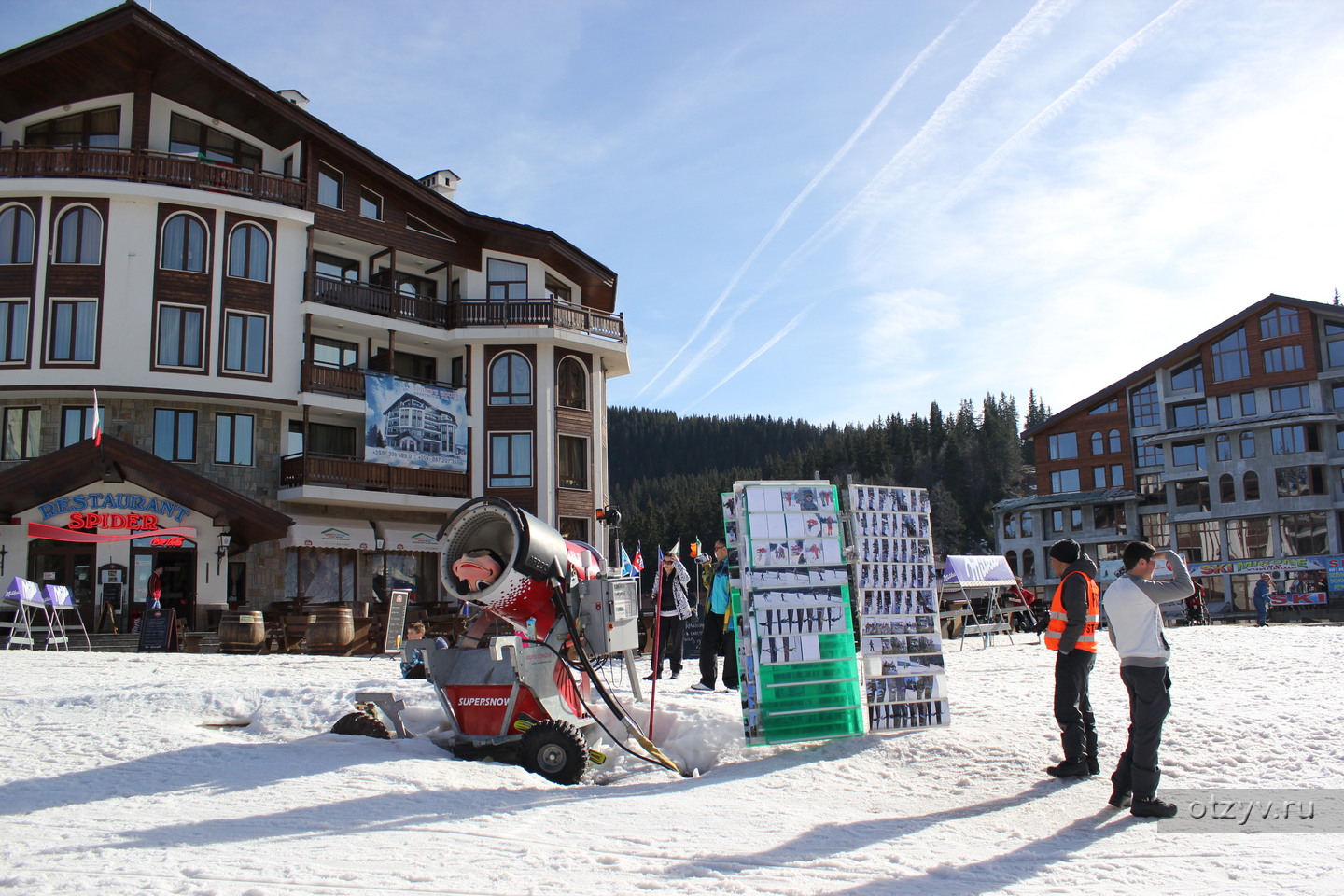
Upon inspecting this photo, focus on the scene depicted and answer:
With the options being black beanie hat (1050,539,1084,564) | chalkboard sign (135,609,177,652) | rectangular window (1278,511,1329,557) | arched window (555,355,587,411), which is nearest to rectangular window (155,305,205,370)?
chalkboard sign (135,609,177,652)

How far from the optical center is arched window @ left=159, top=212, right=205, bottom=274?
2800cm

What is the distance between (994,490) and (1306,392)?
227ft

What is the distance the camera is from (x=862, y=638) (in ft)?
31.9

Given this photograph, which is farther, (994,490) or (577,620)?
(994,490)

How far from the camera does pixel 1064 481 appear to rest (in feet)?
246

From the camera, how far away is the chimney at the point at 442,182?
38250 millimetres

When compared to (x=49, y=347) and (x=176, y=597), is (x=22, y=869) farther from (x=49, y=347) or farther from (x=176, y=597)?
(x=49, y=347)

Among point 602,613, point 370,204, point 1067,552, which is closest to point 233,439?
point 370,204

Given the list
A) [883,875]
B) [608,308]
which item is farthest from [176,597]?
[883,875]

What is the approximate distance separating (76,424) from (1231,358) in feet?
202

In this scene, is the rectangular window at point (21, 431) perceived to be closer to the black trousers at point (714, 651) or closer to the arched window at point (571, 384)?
the arched window at point (571, 384)

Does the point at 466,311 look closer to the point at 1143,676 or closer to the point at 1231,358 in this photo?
the point at 1143,676

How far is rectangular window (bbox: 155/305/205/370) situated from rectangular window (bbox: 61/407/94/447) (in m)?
2.40

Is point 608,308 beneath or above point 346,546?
above
